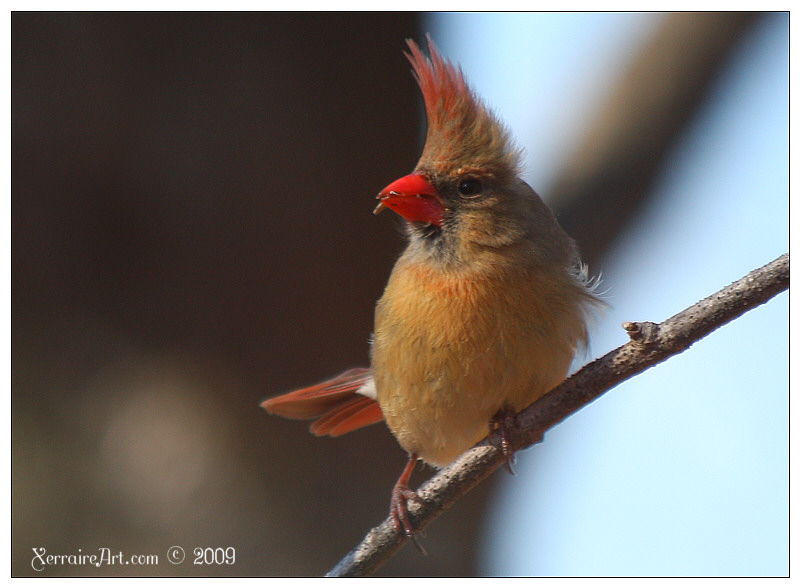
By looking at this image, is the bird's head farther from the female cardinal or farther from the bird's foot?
the bird's foot

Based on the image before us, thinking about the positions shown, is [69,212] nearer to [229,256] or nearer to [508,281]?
[229,256]

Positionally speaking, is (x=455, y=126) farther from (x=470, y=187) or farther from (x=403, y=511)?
(x=403, y=511)

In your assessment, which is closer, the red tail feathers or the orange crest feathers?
the orange crest feathers

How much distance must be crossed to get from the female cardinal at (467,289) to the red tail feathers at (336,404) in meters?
0.36

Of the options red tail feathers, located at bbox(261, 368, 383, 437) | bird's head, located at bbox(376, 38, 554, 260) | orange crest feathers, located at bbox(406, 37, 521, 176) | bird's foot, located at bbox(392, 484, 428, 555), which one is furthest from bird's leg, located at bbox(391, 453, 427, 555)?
orange crest feathers, located at bbox(406, 37, 521, 176)

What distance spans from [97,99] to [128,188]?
0.33m

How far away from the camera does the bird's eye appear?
1.91 m

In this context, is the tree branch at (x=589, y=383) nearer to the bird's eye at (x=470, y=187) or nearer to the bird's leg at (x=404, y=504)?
the bird's leg at (x=404, y=504)

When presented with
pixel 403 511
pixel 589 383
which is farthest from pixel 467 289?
pixel 403 511

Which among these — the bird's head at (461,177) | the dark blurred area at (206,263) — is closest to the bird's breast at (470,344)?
the bird's head at (461,177)

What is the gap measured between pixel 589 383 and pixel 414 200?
0.60 m

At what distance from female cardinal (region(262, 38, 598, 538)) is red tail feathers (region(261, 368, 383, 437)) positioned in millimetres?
360

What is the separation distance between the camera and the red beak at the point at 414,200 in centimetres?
181

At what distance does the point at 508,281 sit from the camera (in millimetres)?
1855
